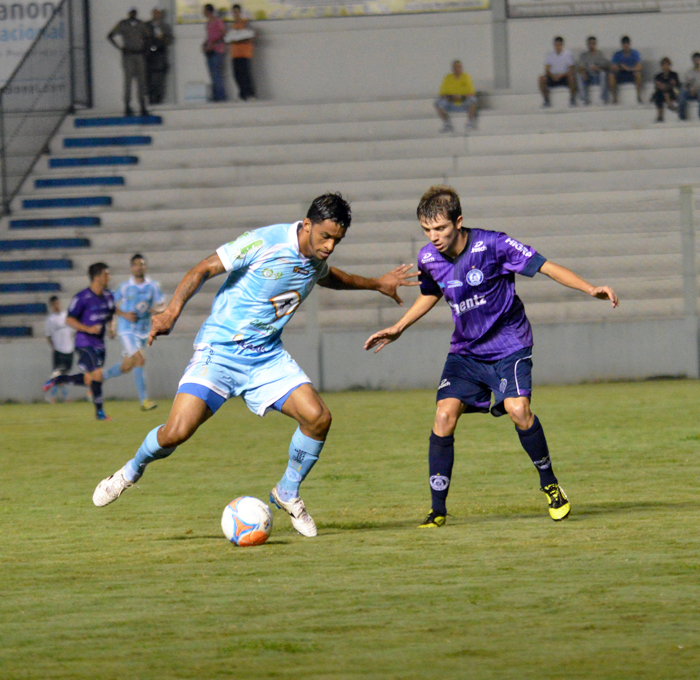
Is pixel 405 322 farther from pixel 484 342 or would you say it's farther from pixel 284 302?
pixel 284 302

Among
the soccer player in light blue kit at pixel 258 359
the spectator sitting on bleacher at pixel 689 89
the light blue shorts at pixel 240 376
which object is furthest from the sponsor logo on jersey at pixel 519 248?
the spectator sitting on bleacher at pixel 689 89

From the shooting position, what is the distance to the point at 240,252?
19.8 ft

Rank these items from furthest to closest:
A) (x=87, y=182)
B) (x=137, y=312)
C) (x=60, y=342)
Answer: (x=87, y=182), (x=60, y=342), (x=137, y=312)

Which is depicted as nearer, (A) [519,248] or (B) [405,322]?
(A) [519,248]

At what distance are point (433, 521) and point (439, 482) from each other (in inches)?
7.9

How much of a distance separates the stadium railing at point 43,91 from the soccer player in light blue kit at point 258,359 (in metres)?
15.4

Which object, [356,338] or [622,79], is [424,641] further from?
[622,79]

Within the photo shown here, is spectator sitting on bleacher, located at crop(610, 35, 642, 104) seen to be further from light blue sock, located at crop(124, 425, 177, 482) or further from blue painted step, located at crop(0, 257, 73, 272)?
light blue sock, located at crop(124, 425, 177, 482)

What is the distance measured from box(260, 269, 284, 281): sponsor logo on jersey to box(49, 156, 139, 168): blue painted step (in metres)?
16.1

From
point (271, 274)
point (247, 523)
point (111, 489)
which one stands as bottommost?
point (247, 523)

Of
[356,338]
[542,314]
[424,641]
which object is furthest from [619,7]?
[424,641]

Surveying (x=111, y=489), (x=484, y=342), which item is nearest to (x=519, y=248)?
(x=484, y=342)

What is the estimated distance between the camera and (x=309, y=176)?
2070 cm

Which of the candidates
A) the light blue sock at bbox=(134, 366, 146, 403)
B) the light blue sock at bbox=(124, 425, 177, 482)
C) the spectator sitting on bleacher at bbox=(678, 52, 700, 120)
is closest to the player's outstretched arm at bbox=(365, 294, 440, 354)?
the light blue sock at bbox=(124, 425, 177, 482)
